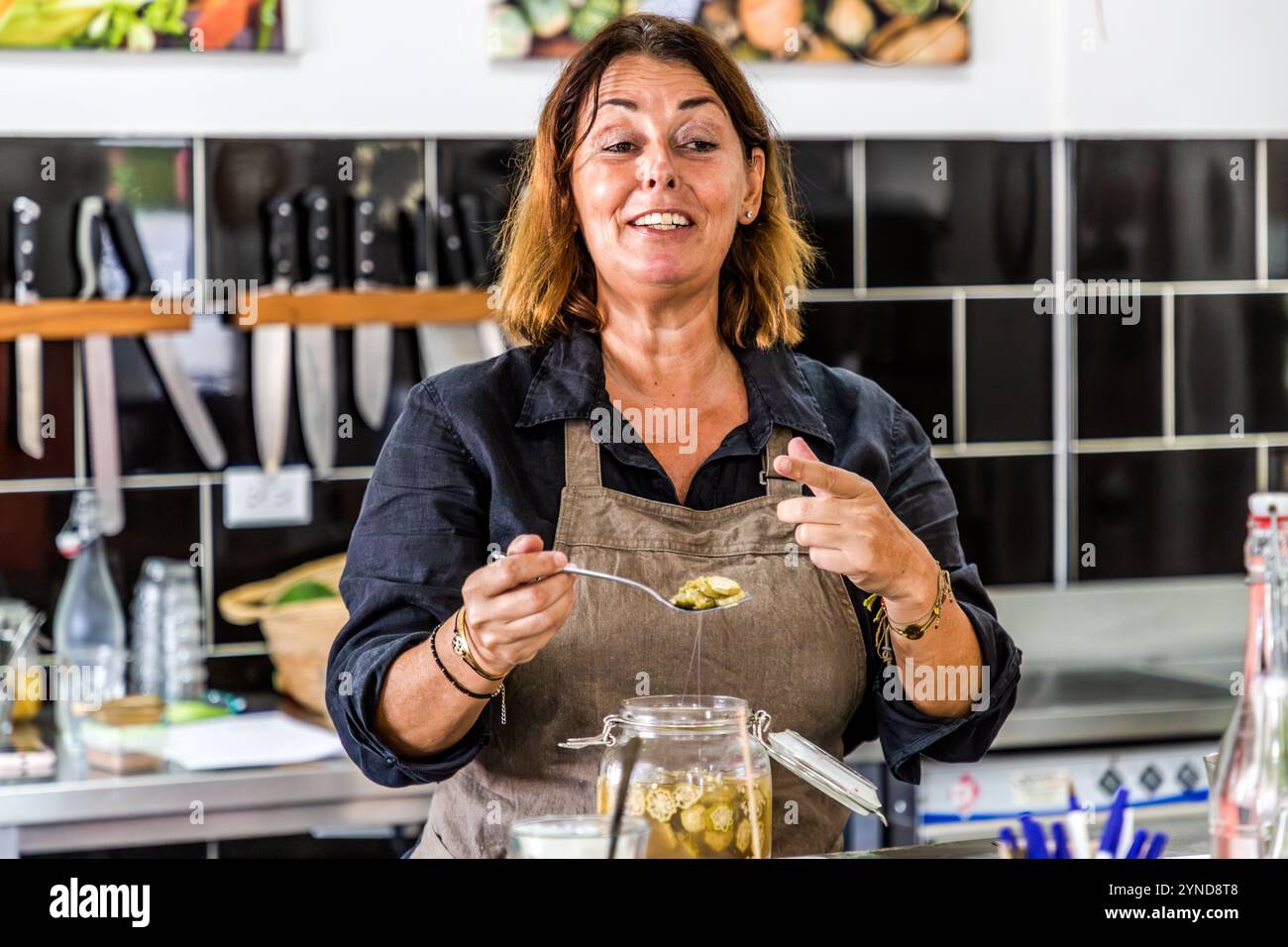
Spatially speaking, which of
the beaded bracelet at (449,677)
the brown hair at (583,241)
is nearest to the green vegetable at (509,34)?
the brown hair at (583,241)

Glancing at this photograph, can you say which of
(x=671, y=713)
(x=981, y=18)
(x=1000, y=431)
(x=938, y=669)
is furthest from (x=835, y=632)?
(x=981, y=18)

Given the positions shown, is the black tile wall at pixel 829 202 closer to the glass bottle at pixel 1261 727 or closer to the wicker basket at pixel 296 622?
the wicker basket at pixel 296 622

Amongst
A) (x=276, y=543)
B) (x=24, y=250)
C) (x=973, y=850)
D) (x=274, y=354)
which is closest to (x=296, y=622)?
(x=276, y=543)

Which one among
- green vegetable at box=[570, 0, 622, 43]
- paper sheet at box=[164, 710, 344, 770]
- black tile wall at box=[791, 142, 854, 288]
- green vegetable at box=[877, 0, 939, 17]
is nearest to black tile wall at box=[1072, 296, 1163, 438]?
black tile wall at box=[791, 142, 854, 288]

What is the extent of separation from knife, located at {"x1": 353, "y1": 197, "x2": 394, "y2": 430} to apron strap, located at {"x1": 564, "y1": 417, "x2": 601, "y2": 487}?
3.15 feet

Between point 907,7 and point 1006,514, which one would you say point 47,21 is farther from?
point 1006,514

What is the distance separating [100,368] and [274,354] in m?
0.23

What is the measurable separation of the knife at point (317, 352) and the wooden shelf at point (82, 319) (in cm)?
17

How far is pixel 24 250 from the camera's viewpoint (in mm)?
1941

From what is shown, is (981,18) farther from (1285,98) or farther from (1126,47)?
(1285,98)

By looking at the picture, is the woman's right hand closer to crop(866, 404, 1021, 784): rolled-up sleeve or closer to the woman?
the woman

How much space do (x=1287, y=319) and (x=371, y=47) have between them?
1.50 metres

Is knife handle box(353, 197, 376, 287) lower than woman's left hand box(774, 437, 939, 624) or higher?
higher

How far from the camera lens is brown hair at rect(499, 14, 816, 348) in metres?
1.19
